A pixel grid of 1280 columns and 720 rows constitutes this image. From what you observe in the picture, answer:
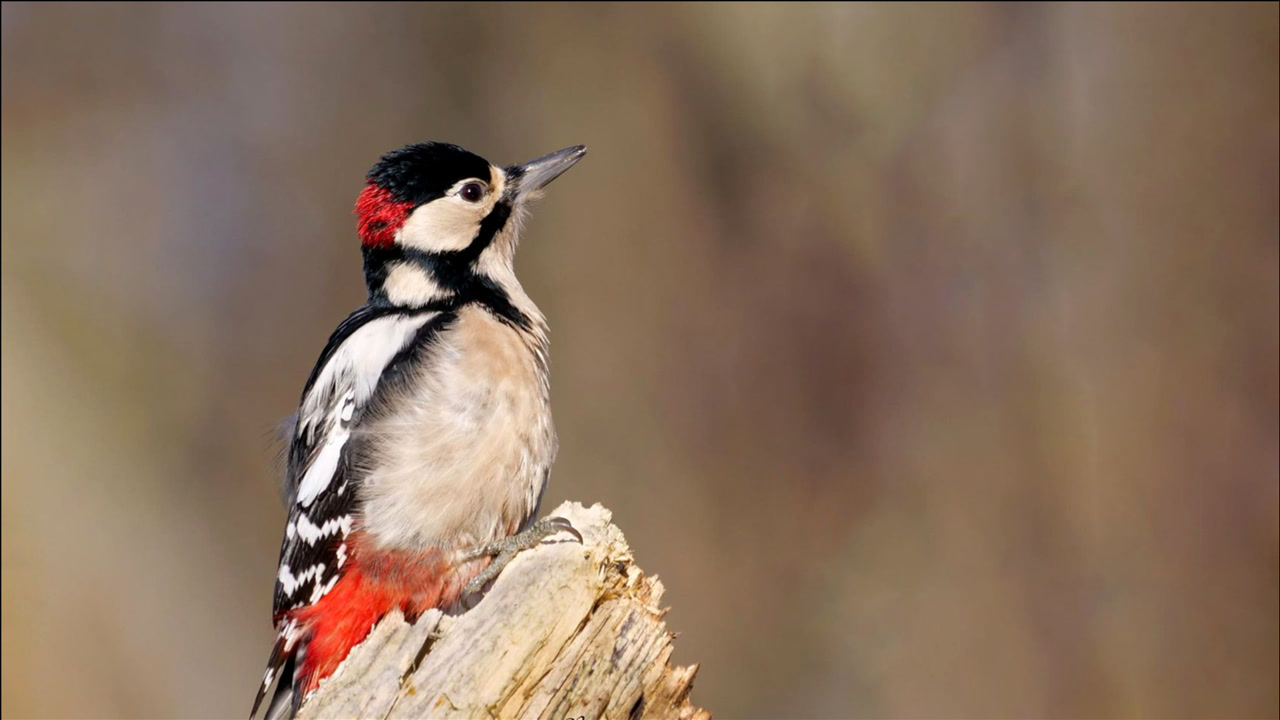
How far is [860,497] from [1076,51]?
2.72m

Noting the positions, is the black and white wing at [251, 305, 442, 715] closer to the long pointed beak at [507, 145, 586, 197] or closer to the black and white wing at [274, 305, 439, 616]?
the black and white wing at [274, 305, 439, 616]

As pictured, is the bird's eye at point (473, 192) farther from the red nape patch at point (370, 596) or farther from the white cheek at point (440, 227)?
the red nape patch at point (370, 596)

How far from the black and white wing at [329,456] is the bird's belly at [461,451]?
82 millimetres

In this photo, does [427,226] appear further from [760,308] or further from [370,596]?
[760,308]

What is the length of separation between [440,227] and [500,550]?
3.46ft

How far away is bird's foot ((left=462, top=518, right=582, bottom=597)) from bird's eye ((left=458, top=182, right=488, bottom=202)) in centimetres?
109

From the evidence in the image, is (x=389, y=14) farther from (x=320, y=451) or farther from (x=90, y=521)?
(x=320, y=451)

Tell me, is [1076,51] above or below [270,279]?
above

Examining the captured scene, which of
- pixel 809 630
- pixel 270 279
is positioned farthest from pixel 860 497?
pixel 270 279

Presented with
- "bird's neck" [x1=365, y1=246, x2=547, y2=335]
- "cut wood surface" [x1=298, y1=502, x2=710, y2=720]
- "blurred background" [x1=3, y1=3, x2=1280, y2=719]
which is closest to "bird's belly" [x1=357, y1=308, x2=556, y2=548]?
"bird's neck" [x1=365, y1=246, x2=547, y2=335]

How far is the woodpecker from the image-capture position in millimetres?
2795

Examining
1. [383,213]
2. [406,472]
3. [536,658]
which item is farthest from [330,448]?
[536,658]

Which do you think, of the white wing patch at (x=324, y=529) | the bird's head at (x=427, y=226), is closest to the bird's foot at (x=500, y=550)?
the white wing patch at (x=324, y=529)

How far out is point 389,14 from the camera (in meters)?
6.81
